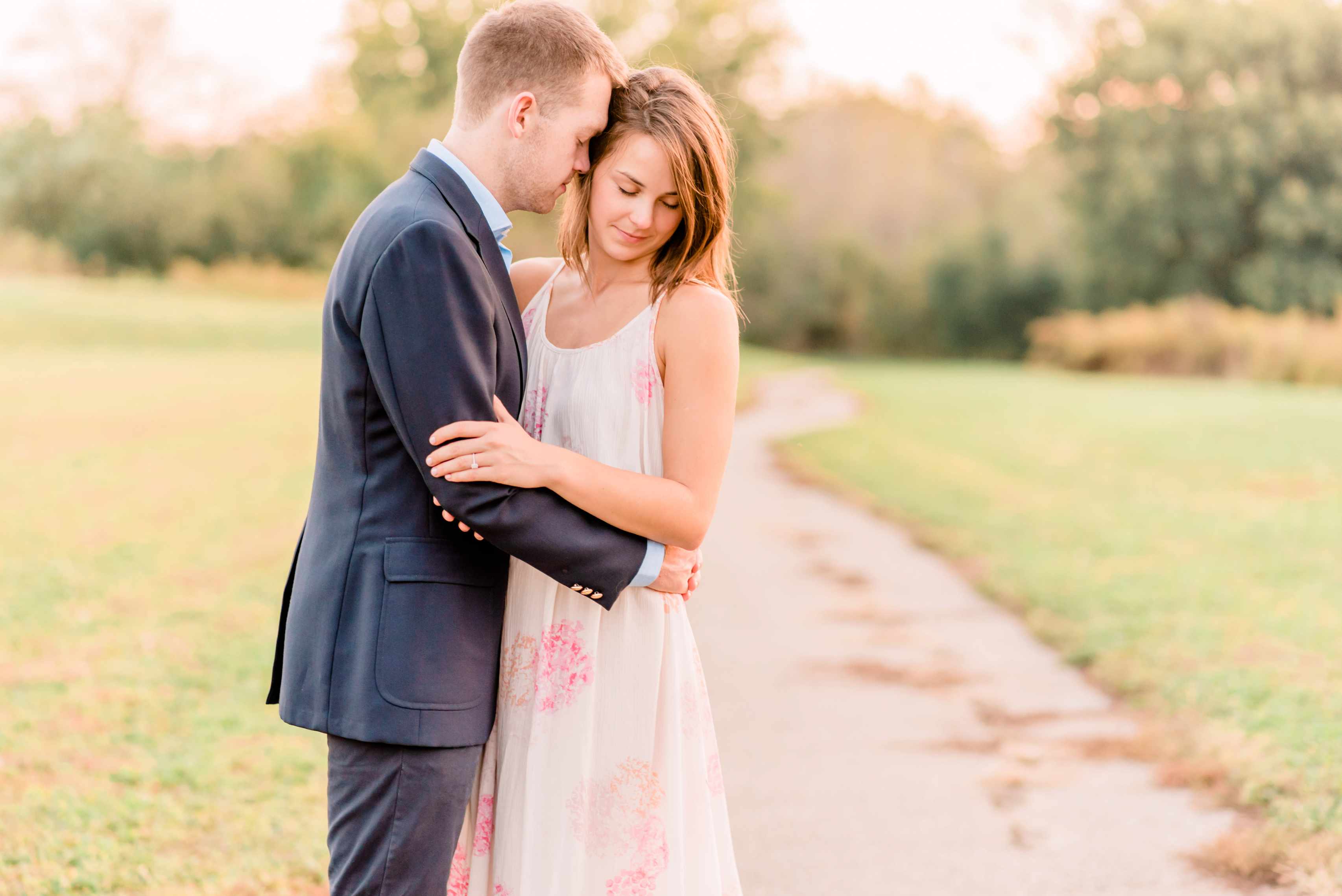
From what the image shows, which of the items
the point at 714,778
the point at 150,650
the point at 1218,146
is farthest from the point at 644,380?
the point at 1218,146

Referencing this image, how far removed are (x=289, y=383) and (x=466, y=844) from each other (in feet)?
57.1

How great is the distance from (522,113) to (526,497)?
68 cm

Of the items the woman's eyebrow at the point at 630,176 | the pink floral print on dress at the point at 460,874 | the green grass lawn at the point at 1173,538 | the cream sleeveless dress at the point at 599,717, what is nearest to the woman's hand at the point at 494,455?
the cream sleeveless dress at the point at 599,717

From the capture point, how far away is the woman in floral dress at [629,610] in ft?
7.00

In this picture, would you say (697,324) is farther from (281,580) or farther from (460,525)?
(281,580)

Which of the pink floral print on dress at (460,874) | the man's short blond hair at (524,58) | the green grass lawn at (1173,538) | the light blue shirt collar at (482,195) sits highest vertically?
the man's short blond hair at (524,58)

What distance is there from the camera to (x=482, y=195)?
2000mm

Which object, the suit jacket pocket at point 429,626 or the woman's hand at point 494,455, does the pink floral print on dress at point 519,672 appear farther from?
the woman's hand at point 494,455

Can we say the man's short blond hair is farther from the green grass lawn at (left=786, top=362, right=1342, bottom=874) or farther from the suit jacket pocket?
the green grass lawn at (left=786, top=362, right=1342, bottom=874)

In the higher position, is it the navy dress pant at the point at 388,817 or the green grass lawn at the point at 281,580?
the navy dress pant at the point at 388,817

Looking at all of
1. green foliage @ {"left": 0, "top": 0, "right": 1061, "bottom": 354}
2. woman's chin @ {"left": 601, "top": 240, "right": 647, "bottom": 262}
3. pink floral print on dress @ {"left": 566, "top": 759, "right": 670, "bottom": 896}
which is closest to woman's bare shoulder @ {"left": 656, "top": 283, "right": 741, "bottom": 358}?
woman's chin @ {"left": 601, "top": 240, "right": 647, "bottom": 262}

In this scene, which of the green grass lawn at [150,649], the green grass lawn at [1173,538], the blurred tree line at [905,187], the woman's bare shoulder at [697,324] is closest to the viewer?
the woman's bare shoulder at [697,324]

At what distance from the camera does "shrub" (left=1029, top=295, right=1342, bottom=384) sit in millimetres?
23938

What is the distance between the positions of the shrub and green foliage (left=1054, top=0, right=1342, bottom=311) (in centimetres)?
132
